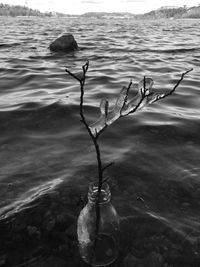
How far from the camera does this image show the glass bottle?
2.57 m

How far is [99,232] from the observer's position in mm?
2818

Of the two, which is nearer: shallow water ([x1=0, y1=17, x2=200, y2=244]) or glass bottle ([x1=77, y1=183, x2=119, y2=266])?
glass bottle ([x1=77, y1=183, x2=119, y2=266])

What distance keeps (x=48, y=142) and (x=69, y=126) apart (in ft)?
2.94

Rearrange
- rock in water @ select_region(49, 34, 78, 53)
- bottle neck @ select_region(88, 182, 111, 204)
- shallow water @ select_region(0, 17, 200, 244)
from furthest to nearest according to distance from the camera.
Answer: rock in water @ select_region(49, 34, 78, 53) → shallow water @ select_region(0, 17, 200, 244) → bottle neck @ select_region(88, 182, 111, 204)

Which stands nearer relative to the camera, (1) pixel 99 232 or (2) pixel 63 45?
(1) pixel 99 232

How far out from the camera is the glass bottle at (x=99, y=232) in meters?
2.57

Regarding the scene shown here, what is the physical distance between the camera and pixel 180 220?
338 centimetres

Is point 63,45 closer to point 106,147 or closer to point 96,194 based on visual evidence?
point 106,147

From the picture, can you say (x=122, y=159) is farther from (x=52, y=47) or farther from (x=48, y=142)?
(x=52, y=47)

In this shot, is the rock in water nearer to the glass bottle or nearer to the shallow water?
the shallow water

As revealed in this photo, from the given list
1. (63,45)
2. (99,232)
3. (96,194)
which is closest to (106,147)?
(99,232)

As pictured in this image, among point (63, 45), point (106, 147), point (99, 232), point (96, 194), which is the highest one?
point (96, 194)

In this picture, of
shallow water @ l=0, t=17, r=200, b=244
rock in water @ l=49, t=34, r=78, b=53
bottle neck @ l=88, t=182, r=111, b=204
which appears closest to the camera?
bottle neck @ l=88, t=182, r=111, b=204

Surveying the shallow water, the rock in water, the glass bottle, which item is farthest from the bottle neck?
the rock in water
